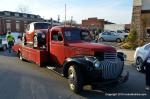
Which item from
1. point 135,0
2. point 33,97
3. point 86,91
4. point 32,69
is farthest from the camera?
point 135,0

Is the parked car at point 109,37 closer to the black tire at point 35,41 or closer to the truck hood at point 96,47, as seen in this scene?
the black tire at point 35,41

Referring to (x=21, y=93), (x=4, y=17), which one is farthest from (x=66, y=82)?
(x=4, y=17)

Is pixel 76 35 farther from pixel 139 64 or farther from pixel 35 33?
pixel 139 64

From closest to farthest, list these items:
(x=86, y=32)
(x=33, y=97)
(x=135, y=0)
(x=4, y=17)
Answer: (x=33, y=97) → (x=86, y=32) → (x=135, y=0) → (x=4, y=17)

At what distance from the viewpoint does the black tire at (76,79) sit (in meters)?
8.27

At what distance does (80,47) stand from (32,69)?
13.2 feet

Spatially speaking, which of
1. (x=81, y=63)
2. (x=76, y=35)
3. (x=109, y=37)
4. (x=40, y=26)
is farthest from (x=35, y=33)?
(x=109, y=37)

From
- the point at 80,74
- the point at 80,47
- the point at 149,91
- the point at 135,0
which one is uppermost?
the point at 135,0

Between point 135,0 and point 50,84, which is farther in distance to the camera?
point 135,0

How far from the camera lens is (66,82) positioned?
9867 mm

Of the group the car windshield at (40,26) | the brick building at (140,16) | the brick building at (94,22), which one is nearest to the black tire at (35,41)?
the car windshield at (40,26)

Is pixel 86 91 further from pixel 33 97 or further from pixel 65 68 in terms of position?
pixel 33 97

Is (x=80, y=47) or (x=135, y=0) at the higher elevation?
(x=135, y=0)

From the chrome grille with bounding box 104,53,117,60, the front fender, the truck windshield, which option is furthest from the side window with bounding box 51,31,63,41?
the chrome grille with bounding box 104,53,117,60
